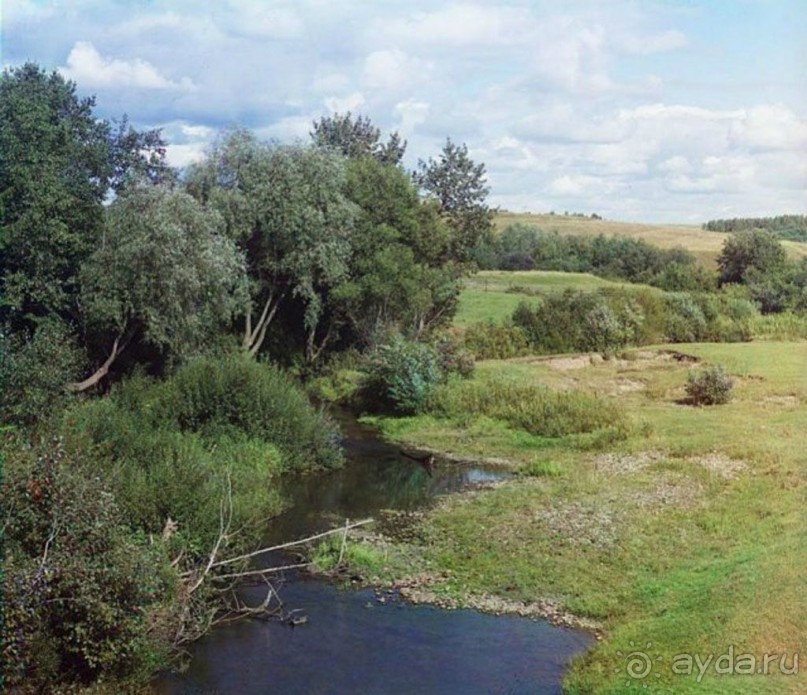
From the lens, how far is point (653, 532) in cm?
A: 2247

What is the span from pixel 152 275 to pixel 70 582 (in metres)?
17.6

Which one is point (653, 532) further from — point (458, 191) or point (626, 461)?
point (458, 191)

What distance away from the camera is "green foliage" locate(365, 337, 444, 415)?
128ft

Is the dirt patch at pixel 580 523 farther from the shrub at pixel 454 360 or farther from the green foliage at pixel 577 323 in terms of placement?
the green foliage at pixel 577 323

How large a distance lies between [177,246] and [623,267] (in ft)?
237

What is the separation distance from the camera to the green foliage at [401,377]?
128ft

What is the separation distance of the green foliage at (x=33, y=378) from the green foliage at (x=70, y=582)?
22.2ft

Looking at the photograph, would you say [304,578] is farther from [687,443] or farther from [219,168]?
[219,168]

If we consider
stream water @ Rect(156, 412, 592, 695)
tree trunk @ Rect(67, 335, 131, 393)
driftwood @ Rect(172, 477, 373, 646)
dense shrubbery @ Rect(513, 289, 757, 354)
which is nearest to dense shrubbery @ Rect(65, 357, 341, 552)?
driftwood @ Rect(172, 477, 373, 646)

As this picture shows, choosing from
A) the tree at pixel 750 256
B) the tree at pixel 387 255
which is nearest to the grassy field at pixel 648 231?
the tree at pixel 750 256

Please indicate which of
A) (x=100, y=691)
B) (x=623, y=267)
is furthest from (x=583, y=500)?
(x=623, y=267)

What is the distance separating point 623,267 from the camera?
94.9m

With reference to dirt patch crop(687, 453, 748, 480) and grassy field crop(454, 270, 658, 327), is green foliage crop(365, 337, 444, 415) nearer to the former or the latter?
dirt patch crop(687, 453, 748, 480)

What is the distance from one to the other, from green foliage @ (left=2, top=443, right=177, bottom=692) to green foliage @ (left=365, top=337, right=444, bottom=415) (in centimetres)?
2425
